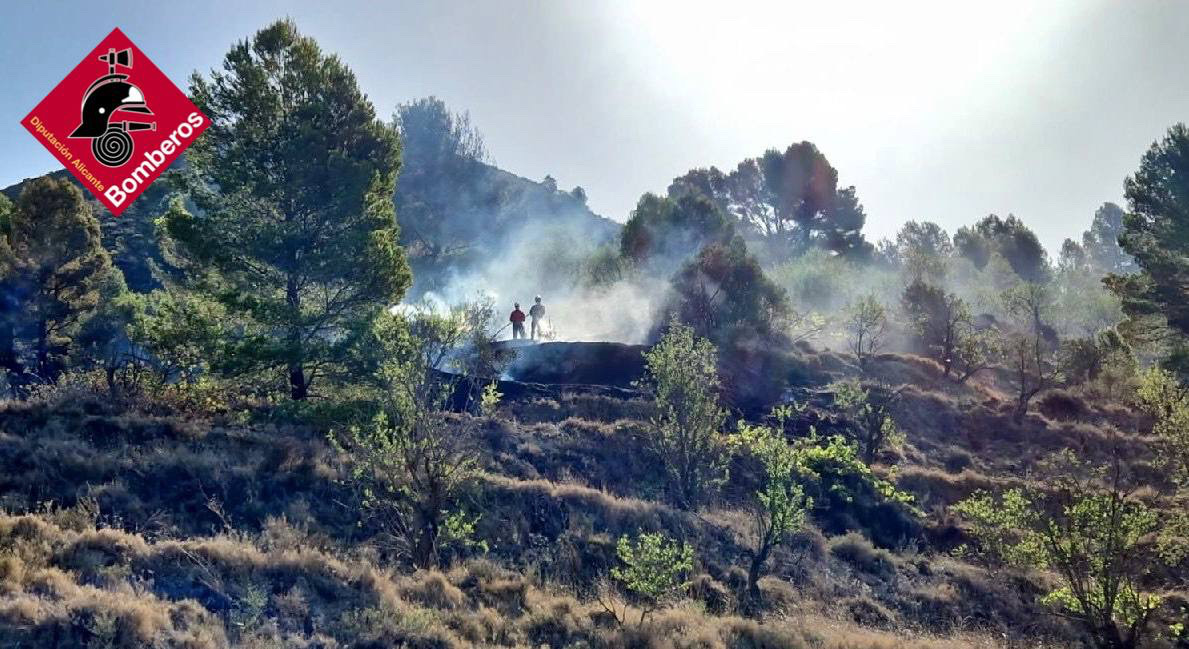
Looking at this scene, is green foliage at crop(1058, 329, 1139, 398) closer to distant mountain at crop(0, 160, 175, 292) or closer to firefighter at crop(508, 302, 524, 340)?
firefighter at crop(508, 302, 524, 340)

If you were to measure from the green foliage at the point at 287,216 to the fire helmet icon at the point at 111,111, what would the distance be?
2221 millimetres

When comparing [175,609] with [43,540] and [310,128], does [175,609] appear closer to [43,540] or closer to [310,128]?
[43,540]

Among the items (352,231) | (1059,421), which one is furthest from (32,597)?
(1059,421)

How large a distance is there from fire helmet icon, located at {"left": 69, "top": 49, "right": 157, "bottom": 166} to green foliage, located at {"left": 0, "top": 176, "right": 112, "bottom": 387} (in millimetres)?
14861

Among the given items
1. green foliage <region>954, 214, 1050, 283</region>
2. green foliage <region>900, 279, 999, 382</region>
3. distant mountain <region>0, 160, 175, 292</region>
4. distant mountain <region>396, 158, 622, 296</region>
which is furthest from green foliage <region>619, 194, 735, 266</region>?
green foliage <region>954, 214, 1050, 283</region>

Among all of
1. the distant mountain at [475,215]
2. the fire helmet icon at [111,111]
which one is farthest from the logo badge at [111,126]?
the distant mountain at [475,215]

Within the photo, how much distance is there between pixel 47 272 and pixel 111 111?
16306 mm

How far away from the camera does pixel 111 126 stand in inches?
583

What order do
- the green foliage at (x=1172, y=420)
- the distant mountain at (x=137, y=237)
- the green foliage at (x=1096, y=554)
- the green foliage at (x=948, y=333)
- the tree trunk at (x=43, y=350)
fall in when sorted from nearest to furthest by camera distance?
the green foliage at (x=1096, y=554) < the green foliage at (x=1172, y=420) < the tree trunk at (x=43, y=350) < the green foliage at (x=948, y=333) < the distant mountain at (x=137, y=237)

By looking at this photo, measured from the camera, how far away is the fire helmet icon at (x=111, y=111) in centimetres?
1443

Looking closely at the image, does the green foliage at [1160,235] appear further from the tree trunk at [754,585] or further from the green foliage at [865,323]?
Result: the tree trunk at [754,585]

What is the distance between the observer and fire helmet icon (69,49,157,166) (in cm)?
1443

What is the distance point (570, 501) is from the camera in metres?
14.6

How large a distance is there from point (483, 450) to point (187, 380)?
7.36 metres
